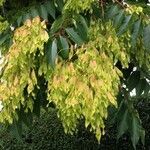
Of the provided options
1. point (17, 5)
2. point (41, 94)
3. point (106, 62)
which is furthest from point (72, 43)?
point (17, 5)

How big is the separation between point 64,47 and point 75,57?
0.08 meters

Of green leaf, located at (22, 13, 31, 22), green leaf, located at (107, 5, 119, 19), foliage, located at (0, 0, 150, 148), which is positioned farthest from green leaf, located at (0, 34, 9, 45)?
green leaf, located at (107, 5, 119, 19)

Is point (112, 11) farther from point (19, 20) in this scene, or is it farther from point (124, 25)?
point (19, 20)

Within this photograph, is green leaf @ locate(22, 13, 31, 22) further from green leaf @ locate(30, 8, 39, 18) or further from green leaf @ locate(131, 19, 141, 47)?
green leaf @ locate(131, 19, 141, 47)

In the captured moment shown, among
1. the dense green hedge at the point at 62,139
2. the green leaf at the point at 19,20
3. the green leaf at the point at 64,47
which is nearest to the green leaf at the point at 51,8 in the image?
the green leaf at the point at 19,20

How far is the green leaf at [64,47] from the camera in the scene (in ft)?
7.89

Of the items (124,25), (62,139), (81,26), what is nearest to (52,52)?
(81,26)

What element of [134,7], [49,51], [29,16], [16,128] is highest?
[29,16]

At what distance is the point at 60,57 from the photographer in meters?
2.41

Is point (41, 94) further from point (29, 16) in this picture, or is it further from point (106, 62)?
point (106, 62)

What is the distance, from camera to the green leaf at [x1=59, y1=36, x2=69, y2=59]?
2.40m

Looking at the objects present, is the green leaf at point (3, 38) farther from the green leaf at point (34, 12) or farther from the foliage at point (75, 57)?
the green leaf at point (34, 12)

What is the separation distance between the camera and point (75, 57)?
2.41 meters

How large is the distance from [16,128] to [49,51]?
654mm
